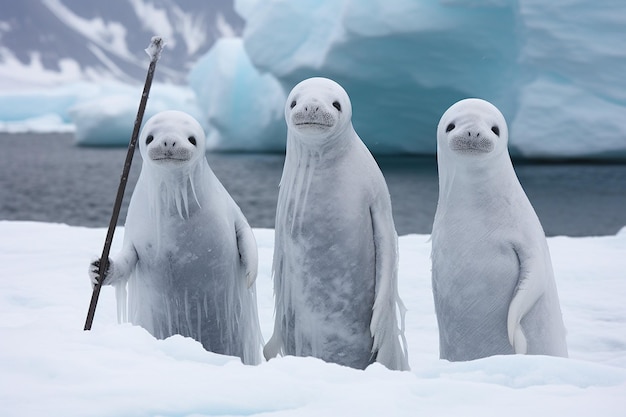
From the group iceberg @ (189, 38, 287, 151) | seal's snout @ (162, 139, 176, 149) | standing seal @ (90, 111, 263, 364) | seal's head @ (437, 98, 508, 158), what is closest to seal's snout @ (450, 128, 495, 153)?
seal's head @ (437, 98, 508, 158)

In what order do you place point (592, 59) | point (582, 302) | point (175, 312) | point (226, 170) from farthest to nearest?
point (226, 170), point (592, 59), point (582, 302), point (175, 312)

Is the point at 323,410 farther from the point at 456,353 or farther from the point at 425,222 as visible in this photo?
the point at 425,222

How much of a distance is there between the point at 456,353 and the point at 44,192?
46.6 ft

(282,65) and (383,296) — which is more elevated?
(282,65)

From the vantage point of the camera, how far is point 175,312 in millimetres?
2908

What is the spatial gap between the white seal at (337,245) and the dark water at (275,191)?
742 centimetres

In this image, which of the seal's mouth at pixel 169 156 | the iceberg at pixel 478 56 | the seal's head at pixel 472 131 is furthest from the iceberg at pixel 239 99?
the seal's head at pixel 472 131

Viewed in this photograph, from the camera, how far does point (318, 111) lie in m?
2.63

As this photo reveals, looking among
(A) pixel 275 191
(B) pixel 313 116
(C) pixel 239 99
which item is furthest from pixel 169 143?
(C) pixel 239 99

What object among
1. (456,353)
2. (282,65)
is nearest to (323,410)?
(456,353)

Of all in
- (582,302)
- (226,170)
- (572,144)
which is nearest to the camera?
(582,302)

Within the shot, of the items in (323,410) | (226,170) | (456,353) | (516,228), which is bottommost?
(323,410)

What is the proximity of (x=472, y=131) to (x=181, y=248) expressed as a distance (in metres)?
1.22

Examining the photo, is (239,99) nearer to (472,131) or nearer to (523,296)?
(472,131)
